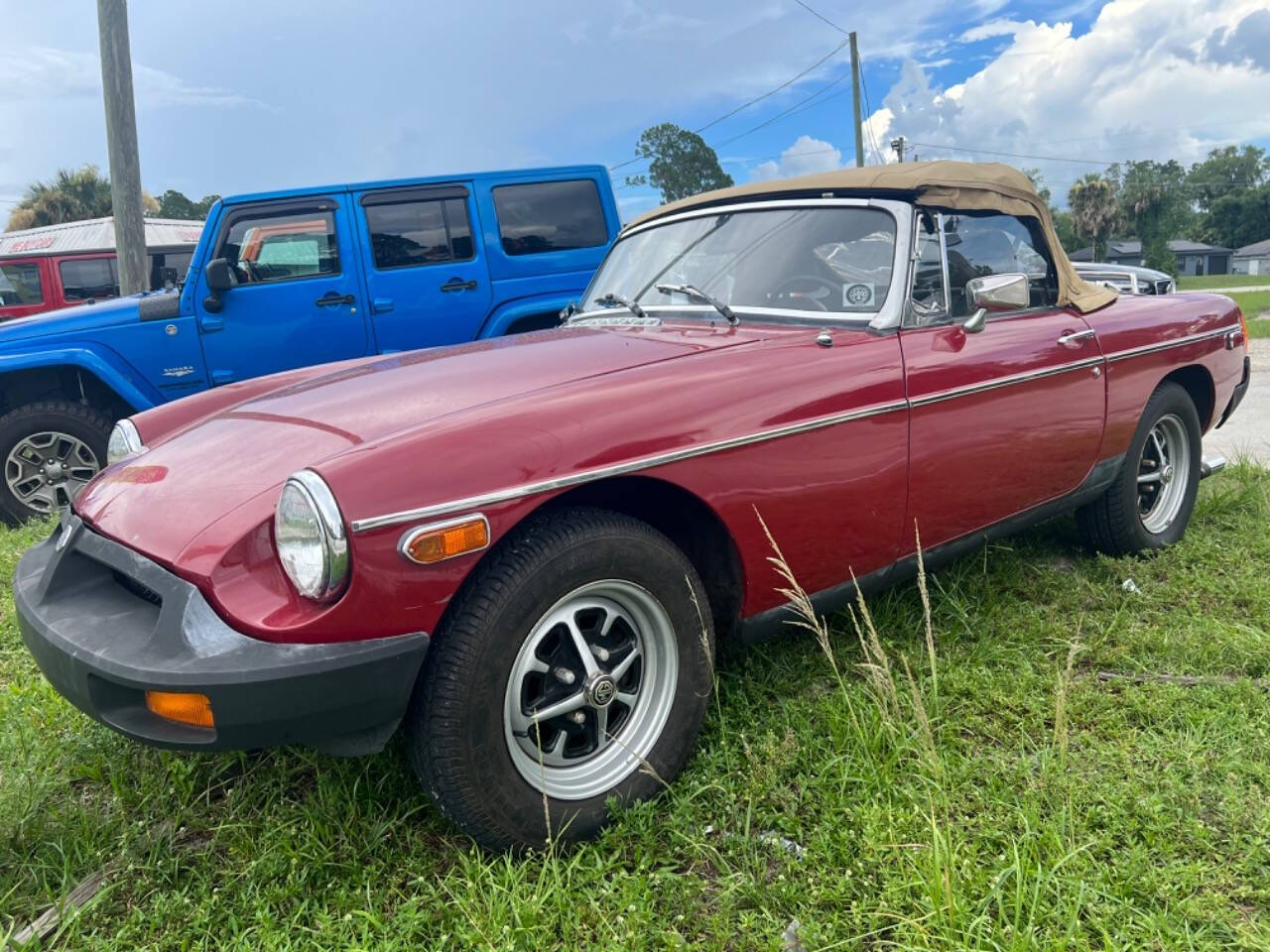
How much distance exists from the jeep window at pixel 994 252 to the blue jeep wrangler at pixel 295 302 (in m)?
3.45

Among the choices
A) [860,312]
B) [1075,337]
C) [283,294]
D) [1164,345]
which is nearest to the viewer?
[860,312]

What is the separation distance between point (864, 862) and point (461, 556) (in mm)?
1151

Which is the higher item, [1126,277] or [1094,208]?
[1094,208]

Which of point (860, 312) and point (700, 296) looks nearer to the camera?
point (860, 312)

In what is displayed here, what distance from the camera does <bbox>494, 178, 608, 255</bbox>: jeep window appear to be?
20.8ft

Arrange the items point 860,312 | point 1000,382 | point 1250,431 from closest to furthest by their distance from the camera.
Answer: point 860,312 < point 1000,382 < point 1250,431

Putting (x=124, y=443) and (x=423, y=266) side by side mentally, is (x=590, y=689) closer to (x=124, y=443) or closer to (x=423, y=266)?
(x=124, y=443)

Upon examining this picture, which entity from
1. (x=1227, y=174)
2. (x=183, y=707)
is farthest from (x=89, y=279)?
(x=1227, y=174)

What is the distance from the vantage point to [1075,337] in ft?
10.9

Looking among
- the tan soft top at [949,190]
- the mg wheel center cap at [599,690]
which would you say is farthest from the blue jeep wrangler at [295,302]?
the mg wheel center cap at [599,690]

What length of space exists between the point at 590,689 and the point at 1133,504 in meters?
2.80

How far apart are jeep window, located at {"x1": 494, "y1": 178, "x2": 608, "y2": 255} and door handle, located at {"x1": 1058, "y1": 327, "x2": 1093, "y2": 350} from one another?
13.0 ft

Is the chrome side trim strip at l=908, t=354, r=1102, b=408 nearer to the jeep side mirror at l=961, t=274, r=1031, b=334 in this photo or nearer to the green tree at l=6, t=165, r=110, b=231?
the jeep side mirror at l=961, t=274, r=1031, b=334

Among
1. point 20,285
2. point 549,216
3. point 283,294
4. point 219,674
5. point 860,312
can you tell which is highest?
point 20,285
